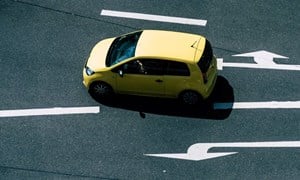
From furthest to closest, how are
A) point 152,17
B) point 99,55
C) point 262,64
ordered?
1. point 152,17
2. point 262,64
3. point 99,55

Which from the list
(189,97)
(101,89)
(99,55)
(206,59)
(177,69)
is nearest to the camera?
(177,69)

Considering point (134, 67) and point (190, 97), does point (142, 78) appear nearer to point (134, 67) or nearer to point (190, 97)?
point (134, 67)

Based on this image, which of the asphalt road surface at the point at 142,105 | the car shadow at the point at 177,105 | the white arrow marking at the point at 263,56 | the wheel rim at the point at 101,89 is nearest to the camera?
the asphalt road surface at the point at 142,105

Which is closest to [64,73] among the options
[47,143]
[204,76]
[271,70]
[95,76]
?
[95,76]

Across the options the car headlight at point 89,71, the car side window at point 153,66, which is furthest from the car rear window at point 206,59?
the car headlight at point 89,71

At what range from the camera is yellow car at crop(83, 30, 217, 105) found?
16297 mm

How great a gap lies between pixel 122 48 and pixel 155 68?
48.6 inches

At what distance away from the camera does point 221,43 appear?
18.6 m

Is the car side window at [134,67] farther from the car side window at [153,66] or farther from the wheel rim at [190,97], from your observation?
the wheel rim at [190,97]

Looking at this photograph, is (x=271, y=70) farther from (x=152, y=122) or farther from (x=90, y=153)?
(x=90, y=153)

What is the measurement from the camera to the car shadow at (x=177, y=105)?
1670 centimetres

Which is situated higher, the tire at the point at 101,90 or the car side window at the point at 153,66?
the car side window at the point at 153,66

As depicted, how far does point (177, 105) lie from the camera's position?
16969 mm

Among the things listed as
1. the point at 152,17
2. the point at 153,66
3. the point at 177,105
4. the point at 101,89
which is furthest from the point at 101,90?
the point at 152,17
